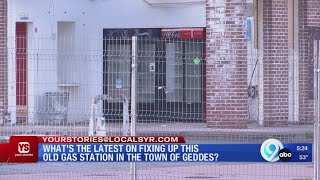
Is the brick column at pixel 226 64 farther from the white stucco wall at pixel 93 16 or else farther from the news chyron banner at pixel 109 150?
the white stucco wall at pixel 93 16

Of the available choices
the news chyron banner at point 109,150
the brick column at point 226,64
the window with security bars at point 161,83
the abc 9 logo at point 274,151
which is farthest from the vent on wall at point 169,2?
the news chyron banner at point 109,150

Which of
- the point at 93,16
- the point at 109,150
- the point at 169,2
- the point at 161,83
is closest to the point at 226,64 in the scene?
the point at 161,83

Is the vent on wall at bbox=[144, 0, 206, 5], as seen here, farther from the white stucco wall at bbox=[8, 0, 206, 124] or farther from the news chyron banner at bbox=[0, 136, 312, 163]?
the news chyron banner at bbox=[0, 136, 312, 163]

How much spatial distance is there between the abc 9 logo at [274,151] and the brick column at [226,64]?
1.88 metres

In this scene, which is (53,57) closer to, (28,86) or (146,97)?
(28,86)

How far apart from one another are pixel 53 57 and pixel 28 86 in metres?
0.60

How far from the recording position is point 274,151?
1301cm

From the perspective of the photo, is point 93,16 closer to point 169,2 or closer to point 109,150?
point 169,2

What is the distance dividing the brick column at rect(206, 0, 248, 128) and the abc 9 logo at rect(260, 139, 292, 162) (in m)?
1.88

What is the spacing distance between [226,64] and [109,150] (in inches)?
234

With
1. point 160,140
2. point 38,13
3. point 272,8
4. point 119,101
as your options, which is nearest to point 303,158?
point 160,140

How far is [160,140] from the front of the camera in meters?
12.9

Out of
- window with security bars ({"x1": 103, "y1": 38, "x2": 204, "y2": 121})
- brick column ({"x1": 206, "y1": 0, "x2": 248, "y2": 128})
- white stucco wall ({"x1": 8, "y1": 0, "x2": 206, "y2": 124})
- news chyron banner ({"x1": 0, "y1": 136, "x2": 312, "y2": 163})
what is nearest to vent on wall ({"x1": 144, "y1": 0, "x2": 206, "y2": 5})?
white stucco wall ({"x1": 8, "y1": 0, "x2": 206, "y2": 124})

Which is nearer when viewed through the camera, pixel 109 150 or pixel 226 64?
pixel 109 150
